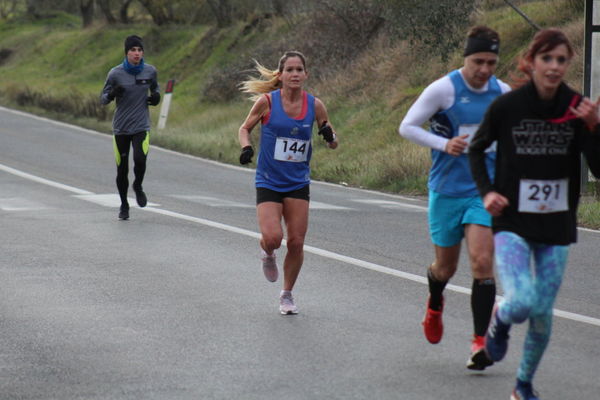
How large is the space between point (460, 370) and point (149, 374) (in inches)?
67.6

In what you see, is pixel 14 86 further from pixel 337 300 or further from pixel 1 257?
pixel 337 300

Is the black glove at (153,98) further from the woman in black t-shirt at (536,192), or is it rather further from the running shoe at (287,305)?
the woman in black t-shirt at (536,192)

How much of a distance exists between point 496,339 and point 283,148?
286 centimetres

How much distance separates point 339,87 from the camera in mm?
30172

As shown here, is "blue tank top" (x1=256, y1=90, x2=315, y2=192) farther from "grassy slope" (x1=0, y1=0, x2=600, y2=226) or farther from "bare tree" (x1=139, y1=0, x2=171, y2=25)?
"bare tree" (x1=139, y1=0, x2=171, y2=25)

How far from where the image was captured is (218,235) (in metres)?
13.3

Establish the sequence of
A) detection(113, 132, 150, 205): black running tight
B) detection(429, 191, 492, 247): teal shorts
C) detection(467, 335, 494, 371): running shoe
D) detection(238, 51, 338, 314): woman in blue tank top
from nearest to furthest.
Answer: detection(467, 335, 494, 371): running shoe, detection(429, 191, 492, 247): teal shorts, detection(238, 51, 338, 314): woman in blue tank top, detection(113, 132, 150, 205): black running tight

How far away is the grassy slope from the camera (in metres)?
21.5

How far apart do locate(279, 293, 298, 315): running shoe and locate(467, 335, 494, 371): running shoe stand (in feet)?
7.00

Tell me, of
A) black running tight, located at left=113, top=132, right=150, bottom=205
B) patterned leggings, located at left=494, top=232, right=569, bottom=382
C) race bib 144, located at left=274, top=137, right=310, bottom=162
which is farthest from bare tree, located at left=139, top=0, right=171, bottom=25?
patterned leggings, located at left=494, top=232, right=569, bottom=382

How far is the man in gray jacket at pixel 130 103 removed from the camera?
585 inches

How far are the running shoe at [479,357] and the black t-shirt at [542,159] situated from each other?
103 cm

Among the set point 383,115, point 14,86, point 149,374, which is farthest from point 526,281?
point 14,86

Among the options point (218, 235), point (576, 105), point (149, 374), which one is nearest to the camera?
point (576, 105)
